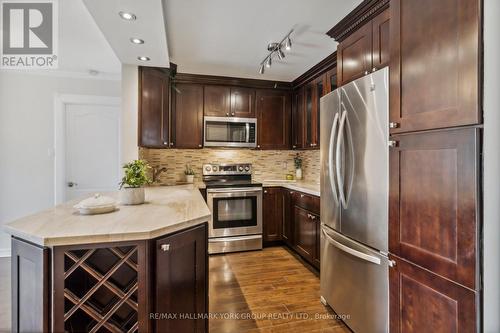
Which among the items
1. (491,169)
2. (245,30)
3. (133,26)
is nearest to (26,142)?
(133,26)

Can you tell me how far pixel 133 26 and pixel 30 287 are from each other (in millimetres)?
1900

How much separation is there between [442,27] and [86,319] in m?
2.31

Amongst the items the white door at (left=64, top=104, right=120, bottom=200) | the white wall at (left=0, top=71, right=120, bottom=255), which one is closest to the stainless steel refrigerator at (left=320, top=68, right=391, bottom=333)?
the white door at (left=64, top=104, right=120, bottom=200)

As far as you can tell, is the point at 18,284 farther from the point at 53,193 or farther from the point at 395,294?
the point at 53,193

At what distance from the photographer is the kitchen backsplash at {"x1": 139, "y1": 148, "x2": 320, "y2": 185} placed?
3855 mm

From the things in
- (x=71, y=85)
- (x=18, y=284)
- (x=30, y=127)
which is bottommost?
(x=18, y=284)

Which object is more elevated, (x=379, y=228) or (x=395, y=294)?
(x=379, y=228)

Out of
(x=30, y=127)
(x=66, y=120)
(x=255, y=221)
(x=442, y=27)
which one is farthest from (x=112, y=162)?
(x=442, y=27)

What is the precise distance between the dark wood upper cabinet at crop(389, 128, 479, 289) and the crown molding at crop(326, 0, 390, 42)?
1032 mm

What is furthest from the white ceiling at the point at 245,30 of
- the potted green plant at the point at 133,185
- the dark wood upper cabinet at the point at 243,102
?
the potted green plant at the point at 133,185

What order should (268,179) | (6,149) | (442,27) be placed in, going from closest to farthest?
(442,27), (6,149), (268,179)

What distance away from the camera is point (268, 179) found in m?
4.32

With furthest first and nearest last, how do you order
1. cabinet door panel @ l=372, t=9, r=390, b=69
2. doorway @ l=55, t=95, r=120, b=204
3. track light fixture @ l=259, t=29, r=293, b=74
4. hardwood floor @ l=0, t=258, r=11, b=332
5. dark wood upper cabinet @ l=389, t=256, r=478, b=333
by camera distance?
1. doorway @ l=55, t=95, r=120, b=204
2. track light fixture @ l=259, t=29, r=293, b=74
3. hardwood floor @ l=0, t=258, r=11, b=332
4. cabinet door panel @ l=372, t=9, r=390, b=69
5. dark wood upper cabinet @ l=389, t=256, r=478, b=333

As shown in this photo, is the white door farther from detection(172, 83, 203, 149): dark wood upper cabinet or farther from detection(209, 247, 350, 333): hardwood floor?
detection(209, 247, 350, 333): hardwood floor
